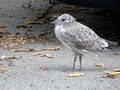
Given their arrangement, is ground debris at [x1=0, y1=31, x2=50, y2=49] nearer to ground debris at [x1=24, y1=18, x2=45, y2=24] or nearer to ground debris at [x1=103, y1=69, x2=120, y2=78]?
ground debris at [x1=24, y1=18, x2=45, y2=24]

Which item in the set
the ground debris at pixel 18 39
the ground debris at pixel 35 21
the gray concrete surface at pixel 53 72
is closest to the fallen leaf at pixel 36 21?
the ground debris at pixel 35 21

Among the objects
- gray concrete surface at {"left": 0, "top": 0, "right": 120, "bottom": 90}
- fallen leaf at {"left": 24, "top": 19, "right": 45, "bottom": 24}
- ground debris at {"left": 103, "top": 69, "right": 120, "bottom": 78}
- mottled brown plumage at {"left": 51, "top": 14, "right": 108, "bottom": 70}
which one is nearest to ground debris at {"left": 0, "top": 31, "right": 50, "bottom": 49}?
gray concrete surface at {"left": 0, "top": 0, "right": 120, "bottom": 90}

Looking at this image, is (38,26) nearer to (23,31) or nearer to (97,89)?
(23,31)

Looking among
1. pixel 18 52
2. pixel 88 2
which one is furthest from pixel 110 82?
pixel 88 2

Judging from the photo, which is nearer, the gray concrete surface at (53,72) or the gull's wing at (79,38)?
the gray concrete surface at (53,72)

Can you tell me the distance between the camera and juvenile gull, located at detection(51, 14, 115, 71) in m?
5.67

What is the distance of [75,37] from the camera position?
5.67 meters

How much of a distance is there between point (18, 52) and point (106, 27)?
2.98 m

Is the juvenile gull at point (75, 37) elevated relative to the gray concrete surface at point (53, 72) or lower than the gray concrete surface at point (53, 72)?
elevated

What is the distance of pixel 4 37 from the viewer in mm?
8195

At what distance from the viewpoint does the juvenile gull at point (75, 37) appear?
18.6 feet

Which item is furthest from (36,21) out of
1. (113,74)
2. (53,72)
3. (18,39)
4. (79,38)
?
(113,74)

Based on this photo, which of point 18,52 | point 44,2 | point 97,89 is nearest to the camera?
point 97,89

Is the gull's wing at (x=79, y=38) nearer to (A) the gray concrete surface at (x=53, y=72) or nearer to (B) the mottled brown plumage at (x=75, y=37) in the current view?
(B) the mottled brown plumage at (x=75, y=37)
